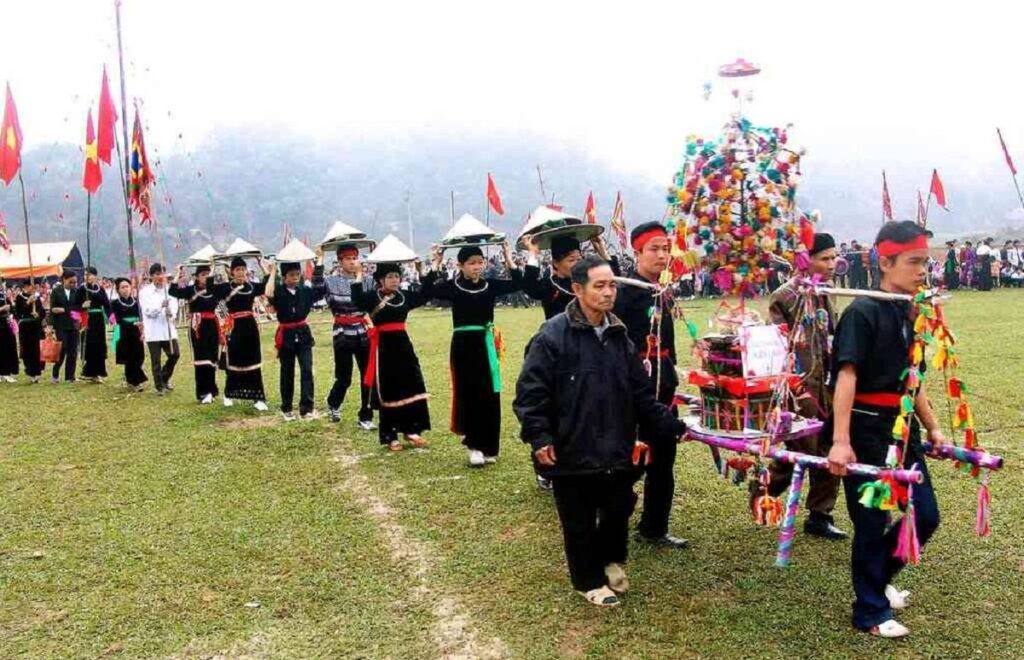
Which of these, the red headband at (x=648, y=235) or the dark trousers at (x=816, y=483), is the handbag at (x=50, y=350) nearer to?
the red headband at (x=648, y=235)

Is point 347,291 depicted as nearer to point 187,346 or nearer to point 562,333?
point 562,333

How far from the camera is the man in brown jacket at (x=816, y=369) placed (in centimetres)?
453

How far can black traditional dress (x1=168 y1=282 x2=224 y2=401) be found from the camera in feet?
35.9

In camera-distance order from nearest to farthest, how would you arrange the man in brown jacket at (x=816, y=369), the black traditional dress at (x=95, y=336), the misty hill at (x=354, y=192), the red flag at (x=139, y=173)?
the man in brown jacket at (x=816, y=369)
the red flag at (x=139, y=173)
the black traditional dress at (x=95, y=336)
the misty hill at (x=354, y=192)

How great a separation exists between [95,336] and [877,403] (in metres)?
13.1

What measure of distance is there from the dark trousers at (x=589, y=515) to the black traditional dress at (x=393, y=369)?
12.3 ft

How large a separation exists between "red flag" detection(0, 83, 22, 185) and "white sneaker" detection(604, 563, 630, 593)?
12680mm

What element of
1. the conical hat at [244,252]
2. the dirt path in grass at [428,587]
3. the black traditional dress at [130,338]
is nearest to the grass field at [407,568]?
the dirt path in grass at [428,587]

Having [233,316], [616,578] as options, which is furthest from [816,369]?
[233,316]

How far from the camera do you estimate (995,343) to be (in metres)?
12.1

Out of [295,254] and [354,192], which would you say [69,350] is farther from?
[354,192]

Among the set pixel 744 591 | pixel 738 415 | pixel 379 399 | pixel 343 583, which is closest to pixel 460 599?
pixel 343 583

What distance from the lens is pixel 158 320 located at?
11.6 metres

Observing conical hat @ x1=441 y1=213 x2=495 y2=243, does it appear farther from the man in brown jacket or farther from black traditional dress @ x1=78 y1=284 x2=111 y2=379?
black traditional dress @ x1=78 y1=284 x2=111 y2=379
